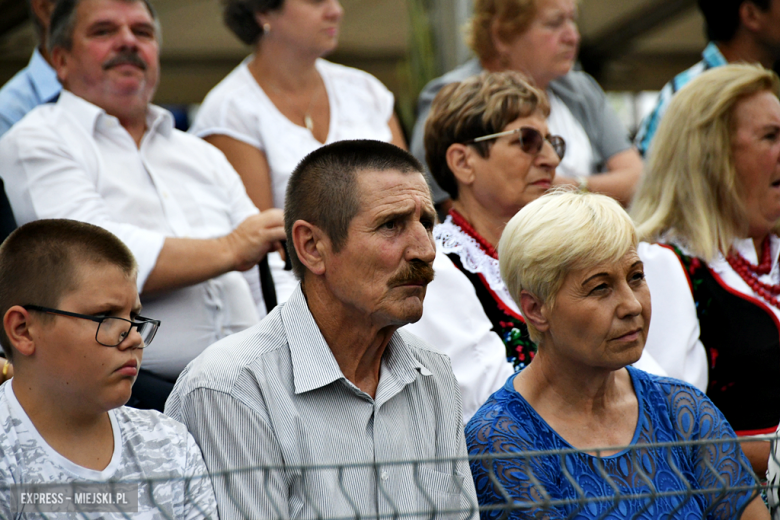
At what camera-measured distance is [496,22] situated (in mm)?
4309

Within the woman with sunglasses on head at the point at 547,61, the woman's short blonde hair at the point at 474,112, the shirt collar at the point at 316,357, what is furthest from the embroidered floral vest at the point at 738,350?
the shirt collar at the point at 316,357

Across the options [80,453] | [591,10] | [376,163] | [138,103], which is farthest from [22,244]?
[591,10]

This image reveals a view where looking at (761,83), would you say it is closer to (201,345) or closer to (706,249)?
(706,249)

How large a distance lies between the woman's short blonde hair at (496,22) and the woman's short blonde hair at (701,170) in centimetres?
102

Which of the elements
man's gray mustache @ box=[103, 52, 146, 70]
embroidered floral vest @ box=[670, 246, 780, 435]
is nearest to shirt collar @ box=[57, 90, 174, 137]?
man's gray mustache @ box=[103, 52, 146, 70]

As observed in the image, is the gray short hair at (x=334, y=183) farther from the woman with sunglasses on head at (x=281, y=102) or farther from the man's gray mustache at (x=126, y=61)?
the woman with sunglasses on head at (x=281, y=102)

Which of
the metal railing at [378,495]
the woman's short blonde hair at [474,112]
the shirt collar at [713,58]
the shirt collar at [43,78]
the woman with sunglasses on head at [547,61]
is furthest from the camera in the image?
the shirt collar at [713,58]

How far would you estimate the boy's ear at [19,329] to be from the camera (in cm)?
209

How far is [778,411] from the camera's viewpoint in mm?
3152

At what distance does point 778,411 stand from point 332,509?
5.94 feet

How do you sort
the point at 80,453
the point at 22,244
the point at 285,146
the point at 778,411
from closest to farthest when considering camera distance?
1. the point at 80,453
2. the point at 22,244
3. the point at 778,411
4. the point at 285,146

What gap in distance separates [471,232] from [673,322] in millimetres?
774

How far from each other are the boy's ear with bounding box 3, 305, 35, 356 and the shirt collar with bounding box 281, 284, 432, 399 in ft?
1.98

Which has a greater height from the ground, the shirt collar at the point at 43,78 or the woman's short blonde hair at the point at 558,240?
the shirt collar at the point at 43,78
